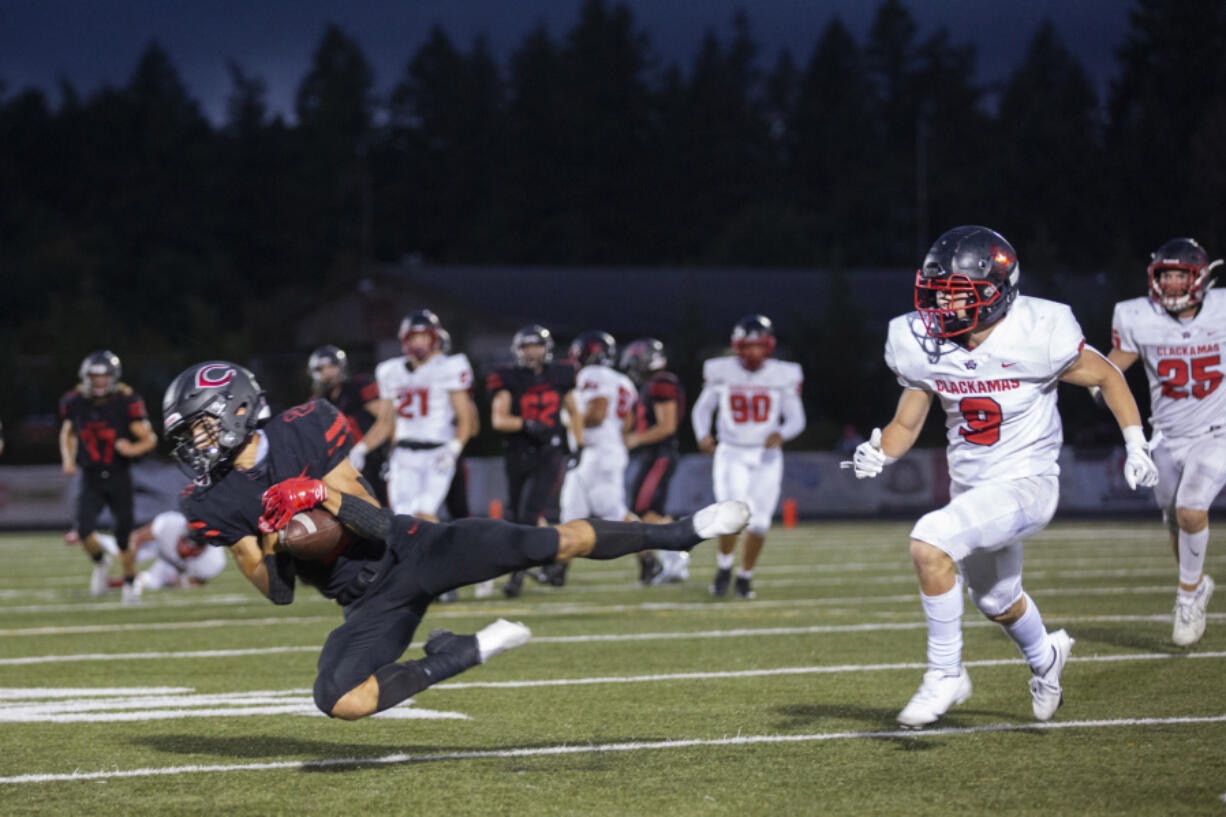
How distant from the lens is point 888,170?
6366cm

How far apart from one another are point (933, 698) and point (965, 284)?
1.44 m

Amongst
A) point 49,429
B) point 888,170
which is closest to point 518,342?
point 49,429

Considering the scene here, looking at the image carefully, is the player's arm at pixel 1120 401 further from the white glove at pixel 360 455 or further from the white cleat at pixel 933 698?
the white glove at pixel 360 455

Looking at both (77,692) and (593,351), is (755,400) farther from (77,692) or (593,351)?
(77,692)

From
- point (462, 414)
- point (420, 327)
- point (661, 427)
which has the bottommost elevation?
point (661, 427)

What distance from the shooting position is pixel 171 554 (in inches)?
467

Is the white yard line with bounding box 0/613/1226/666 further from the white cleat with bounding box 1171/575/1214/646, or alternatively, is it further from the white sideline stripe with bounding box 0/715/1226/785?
the white sideline stripe with bounding box 0/715/1226/785

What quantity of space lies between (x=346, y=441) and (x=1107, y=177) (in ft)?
186

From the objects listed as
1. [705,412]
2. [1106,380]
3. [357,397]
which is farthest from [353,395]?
[1106,380]

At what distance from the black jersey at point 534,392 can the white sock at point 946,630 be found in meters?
6.41

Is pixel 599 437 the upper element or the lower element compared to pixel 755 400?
lower

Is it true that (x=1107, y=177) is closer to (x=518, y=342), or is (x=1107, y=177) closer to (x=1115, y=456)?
(x=1115, y=456)

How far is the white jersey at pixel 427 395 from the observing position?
35.8 feet

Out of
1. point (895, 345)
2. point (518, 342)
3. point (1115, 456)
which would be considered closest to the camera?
point (895, 345)
